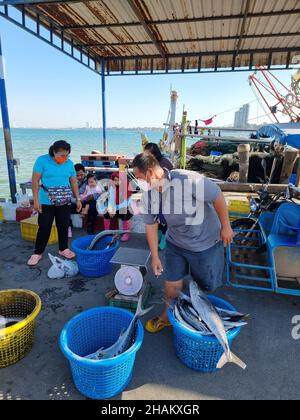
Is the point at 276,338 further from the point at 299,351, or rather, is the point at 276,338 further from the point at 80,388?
the point at 80,388

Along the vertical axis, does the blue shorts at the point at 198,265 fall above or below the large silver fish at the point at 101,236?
above

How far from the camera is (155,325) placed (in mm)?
3115

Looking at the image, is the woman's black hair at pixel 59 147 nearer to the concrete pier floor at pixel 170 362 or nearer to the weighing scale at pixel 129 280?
the weighing scale at pixel 129 280

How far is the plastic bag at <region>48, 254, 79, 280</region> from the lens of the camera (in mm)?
4121

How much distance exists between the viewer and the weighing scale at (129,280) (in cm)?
324

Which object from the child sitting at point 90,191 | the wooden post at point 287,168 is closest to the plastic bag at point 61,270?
the child sitting at point 90,191

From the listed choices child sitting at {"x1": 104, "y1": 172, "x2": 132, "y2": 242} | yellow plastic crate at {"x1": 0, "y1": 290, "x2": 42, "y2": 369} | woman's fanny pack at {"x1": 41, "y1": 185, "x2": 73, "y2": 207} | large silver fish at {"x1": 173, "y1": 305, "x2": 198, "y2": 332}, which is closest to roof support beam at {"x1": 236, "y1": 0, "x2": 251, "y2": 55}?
child sitting at {"x1": 104, "y1": 172, "x2": 132, "y2": 242}

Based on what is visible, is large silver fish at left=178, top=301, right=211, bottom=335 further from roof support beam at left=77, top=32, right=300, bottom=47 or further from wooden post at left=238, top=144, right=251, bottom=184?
A: roof support beam at left=77, top=32, right=300, bottom=47

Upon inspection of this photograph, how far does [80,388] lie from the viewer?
7.55 feet

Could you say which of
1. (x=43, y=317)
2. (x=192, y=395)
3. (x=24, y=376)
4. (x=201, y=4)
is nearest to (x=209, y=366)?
(x=192, y=395)

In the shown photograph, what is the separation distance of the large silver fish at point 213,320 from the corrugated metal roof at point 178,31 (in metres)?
5.08

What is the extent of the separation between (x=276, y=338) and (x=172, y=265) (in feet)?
4.72

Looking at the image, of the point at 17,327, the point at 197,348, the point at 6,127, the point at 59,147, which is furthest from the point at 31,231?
the point at 197,348
